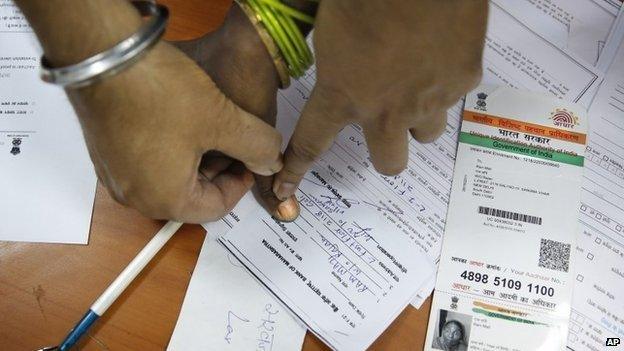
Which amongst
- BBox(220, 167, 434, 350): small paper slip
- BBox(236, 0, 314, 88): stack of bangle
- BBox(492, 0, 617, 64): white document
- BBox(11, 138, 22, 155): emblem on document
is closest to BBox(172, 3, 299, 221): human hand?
BBox(236, 0, 314, 88): stack of bangle

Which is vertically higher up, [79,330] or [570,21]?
[570,21]

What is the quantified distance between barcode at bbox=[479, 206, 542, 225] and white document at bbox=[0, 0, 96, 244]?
0.43m

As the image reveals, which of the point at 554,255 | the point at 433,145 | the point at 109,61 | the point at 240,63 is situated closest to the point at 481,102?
the point at 433,145

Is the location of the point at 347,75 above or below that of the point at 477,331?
above

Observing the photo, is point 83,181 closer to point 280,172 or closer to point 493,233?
point 280,172

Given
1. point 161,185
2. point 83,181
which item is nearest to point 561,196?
point 161,185

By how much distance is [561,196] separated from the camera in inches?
23.2

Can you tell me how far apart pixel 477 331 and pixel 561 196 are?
0.18 metres

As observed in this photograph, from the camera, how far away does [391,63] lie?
1.29ft

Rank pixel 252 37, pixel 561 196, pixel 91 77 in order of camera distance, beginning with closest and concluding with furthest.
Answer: pixel 91 77 < pixel 252 37 < pixel 561 196

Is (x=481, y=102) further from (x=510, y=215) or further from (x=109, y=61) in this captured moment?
(x=109, y=61)

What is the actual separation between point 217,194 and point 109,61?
0.19 m

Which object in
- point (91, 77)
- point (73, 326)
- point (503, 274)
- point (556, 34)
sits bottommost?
point (73, 326)

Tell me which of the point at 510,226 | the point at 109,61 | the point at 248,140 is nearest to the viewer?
the point at 109,61
